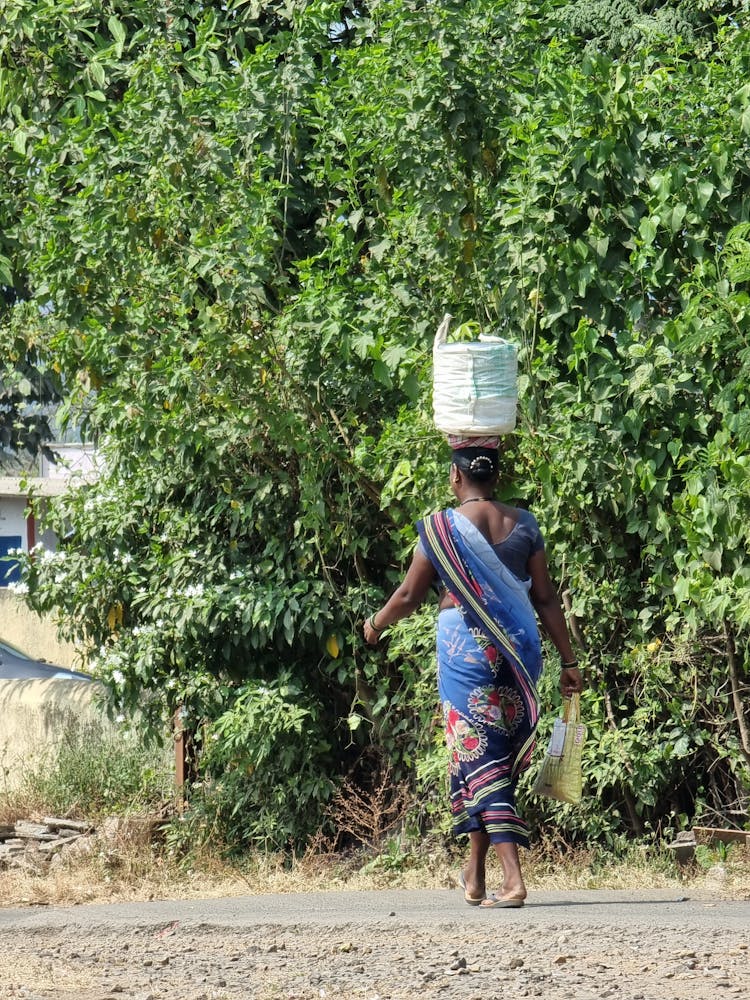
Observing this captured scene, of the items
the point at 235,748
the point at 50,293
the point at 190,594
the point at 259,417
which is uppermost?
the point at 50,293

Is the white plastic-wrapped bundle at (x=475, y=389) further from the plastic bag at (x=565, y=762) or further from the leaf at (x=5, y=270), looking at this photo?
the leaf at (x=5, y=270)

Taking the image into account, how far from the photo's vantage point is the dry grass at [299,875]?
6.02 metres

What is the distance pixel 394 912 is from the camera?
5270mm

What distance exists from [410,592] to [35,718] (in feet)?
17.0

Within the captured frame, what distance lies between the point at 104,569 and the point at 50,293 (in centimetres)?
153

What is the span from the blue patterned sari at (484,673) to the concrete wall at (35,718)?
4705 millimetres

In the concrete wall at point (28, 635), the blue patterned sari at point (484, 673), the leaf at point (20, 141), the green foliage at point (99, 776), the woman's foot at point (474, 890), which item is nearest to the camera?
the blue patterned sari at point (484, 673)

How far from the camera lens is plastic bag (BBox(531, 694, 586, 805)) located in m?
5.34

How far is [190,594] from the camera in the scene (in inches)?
289

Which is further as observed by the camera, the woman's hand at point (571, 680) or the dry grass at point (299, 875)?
the dry grass at point (299, 875)

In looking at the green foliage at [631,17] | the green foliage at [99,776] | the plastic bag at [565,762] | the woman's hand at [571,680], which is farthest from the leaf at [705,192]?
the green foliage at [99,776]

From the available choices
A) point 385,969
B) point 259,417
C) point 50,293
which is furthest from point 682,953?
point 50,293

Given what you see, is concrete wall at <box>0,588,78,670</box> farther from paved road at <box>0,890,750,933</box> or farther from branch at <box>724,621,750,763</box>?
branch at <box>724,621,750,763</box>

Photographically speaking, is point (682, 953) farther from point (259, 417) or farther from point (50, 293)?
point (50, 293)
